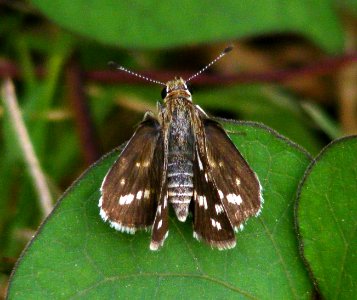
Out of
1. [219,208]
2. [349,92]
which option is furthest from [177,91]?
[349,92]

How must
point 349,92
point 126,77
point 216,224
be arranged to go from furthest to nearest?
point 349,92 < point 126,77 < point 216,224

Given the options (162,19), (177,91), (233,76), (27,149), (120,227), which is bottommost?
(120,227)

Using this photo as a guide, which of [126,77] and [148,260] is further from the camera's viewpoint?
[126,77]

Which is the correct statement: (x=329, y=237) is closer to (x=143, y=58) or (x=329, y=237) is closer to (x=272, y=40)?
(x=143, y=58)

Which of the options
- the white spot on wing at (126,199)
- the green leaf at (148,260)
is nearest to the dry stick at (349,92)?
the green leaf at (148,260)

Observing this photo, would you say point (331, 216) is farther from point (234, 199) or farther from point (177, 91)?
point (177, 91)

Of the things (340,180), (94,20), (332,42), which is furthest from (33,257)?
(332,42)

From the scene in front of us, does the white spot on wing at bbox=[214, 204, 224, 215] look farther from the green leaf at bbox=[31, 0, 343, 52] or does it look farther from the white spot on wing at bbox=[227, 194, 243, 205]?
the green leaf at bbox=[31, 0, 343, 52]

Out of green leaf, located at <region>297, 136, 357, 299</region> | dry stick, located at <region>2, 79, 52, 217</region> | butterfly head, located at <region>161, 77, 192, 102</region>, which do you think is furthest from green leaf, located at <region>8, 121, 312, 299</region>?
dry stick, located at <region>2, 79, 52, 217</region>
